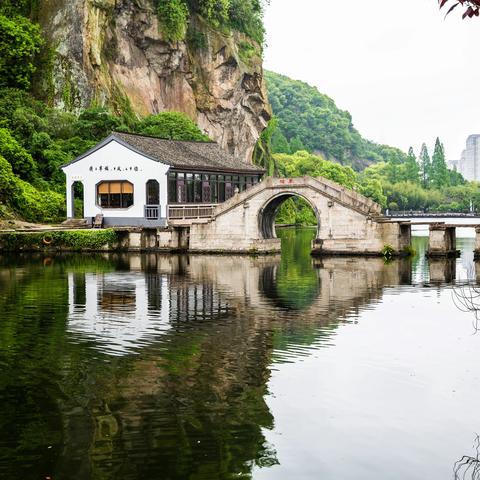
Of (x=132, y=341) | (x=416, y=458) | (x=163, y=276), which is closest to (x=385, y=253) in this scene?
(x=163, y=276)

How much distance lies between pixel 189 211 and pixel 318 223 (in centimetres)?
1148

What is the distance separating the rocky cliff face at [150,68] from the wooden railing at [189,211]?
18.6 metres

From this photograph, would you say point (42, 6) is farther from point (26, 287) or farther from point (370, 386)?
point (370, 386)

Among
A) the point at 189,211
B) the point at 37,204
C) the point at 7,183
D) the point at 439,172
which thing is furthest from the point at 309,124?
the point at 7,183

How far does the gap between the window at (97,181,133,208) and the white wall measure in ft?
1.34

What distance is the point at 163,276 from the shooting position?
43.6m

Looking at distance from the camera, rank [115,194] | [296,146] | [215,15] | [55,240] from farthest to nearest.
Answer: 1. [296,146]
2. [215,15]
3. [115,194]
4. [55,240]

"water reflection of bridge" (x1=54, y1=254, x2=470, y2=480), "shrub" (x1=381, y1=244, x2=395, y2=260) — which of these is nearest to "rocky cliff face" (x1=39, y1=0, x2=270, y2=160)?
"shrub" (x1=381, y1=244, x2=395, y2=260)

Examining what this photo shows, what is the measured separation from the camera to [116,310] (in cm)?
3114

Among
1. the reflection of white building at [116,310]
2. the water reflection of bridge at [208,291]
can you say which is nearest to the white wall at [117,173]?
the water reflection of bridge at [208,291]

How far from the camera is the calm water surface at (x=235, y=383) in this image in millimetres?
14984

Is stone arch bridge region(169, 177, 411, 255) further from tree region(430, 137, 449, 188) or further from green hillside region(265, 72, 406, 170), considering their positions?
green hillside region(265, 72, 406, 170)

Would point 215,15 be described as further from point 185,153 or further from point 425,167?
point 425,167

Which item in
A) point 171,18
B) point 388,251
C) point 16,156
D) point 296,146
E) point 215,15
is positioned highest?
point 215,15
